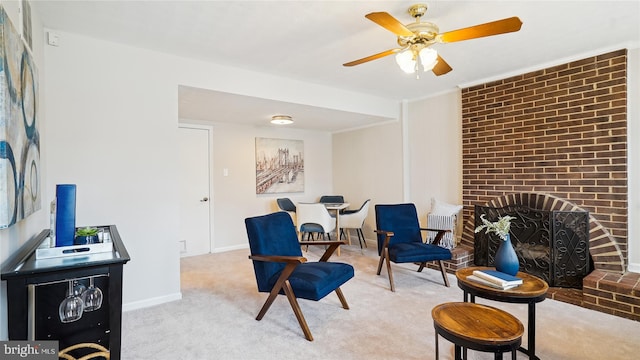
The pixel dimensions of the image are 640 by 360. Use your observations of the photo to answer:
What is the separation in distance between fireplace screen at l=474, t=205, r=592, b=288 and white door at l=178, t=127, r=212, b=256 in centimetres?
397

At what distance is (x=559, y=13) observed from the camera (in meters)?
2.31

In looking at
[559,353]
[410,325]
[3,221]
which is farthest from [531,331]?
[3,221]

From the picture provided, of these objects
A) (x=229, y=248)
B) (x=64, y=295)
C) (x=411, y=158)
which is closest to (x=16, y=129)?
(x=64, y=295)

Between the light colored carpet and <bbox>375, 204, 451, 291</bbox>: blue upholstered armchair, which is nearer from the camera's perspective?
the light colored carpet

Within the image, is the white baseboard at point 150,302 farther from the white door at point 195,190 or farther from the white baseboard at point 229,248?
the white baseboard at point 229,248

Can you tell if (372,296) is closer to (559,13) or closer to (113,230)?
(113,230)

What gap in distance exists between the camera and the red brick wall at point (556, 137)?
2.97m

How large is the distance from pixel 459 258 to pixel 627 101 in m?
2.19

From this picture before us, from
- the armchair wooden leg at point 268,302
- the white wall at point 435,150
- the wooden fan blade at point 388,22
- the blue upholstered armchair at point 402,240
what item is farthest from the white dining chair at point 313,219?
the wooden fan blade at point 388,22

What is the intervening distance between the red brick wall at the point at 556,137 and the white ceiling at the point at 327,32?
212 millimetres

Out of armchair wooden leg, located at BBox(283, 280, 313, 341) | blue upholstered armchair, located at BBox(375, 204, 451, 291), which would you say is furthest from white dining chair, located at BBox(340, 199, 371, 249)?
armchair wooden leg, located at BBox(283, 280, 313, 341)

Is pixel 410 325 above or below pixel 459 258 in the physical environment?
below

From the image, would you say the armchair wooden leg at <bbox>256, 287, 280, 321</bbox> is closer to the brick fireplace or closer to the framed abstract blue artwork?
the framed abstract blue artwork

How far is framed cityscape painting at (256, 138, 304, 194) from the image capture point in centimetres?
562
